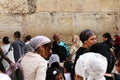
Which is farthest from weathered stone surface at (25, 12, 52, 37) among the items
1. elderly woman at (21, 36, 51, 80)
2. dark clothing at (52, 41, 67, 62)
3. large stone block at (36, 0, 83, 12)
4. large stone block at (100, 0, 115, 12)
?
elderly woman at (21, 36, 51, 80)

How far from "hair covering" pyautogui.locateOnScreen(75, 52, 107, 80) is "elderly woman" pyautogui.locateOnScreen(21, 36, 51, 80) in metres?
0.94

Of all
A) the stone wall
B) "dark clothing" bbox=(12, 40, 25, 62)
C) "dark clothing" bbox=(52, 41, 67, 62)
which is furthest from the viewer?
the stone wall

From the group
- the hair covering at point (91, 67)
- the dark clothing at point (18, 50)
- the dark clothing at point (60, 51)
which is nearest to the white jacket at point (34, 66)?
the hair covering at point (91, 67)

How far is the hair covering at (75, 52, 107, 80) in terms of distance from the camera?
4098mm

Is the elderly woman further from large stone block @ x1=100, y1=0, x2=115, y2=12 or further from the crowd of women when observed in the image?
large stone block @ x1=100, y1=0, x2=115, y2=12

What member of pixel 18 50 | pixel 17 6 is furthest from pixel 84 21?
pixel 18 50

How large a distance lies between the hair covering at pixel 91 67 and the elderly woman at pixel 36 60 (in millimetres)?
936

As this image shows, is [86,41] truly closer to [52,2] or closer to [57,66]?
[57,66]

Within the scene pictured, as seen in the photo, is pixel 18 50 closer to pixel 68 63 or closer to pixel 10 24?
pixel 68 63

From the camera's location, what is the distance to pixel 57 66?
22.2 feet

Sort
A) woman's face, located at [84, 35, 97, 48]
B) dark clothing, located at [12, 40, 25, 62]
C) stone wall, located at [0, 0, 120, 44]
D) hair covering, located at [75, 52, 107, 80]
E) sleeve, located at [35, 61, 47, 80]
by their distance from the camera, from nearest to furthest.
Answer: hair covering, located at [75, 52, 107, 80]
sleeve, located at [35, 61, 47, 80]
woman's face, located at [84, 35, 97, 48]
dark clothing, located at [12, 40, 25, 62]
stone wall, located at [0, 0, 120, 44]

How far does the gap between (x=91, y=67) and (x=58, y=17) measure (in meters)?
8.68

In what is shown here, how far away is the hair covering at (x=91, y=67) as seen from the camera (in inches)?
161

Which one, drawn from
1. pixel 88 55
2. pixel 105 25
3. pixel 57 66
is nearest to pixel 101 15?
pixel 105 25
